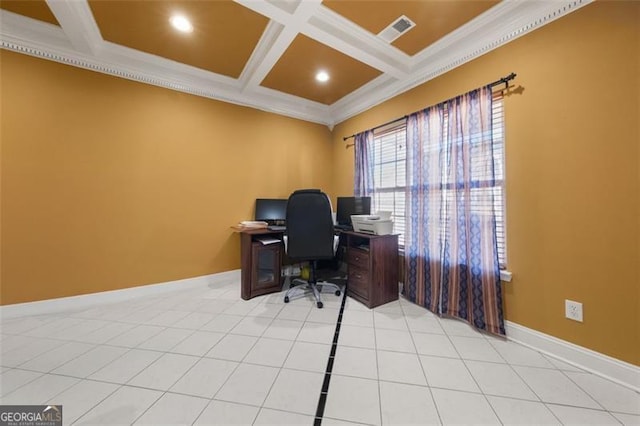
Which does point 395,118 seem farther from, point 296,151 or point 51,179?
point 51,179

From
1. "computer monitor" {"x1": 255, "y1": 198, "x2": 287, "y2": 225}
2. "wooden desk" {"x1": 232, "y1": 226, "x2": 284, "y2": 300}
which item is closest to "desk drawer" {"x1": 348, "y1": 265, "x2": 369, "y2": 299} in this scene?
"wooden desk" {"x1": 232, "y1": 226, "x2": 284, "y2": 300}

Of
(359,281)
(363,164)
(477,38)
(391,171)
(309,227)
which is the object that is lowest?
(359,281)

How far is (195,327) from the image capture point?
1.95 meters

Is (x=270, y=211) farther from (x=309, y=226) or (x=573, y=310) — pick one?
Result: (x=573, y=310)

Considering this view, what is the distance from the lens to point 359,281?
Result: 2512mm

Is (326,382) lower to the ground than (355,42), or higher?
lower

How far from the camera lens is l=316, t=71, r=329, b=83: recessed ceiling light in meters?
2.75

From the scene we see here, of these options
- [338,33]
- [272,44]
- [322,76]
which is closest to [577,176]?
[338,33]

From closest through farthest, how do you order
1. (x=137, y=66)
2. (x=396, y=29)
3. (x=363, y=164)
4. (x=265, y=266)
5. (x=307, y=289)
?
1. (x=396, y=29)
2. (x=137, y=66)
3. (x=265, y=266)
4. (x=307, y=289)
5. (x=363, y=164)

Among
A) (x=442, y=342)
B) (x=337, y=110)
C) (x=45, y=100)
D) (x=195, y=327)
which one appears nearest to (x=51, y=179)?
(x=45, y=100)

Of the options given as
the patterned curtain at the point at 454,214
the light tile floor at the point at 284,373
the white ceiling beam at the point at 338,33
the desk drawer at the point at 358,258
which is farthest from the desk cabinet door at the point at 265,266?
the white ceiling beam at the point at 338,33

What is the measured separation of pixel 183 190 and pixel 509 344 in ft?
12.2

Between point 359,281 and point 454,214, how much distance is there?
4.00 ft

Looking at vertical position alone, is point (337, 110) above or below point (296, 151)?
above
